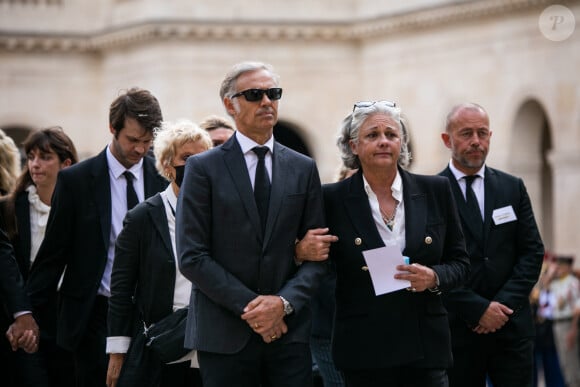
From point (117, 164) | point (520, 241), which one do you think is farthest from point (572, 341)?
point (117, 164)

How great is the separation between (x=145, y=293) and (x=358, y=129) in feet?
5.04

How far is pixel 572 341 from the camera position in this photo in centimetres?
1563

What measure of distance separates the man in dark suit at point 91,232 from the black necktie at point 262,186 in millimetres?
1553

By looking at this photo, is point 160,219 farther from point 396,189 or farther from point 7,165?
point 7,165

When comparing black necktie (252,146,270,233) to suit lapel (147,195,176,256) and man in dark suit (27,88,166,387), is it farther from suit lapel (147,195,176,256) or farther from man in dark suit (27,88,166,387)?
man in dark suit (27,88,166,387)

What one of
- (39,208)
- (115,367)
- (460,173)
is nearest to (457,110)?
(460,173)

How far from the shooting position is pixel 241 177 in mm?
6023

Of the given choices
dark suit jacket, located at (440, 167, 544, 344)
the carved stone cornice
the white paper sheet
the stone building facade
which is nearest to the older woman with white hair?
the white paper sheet

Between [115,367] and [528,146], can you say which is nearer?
[115,367]

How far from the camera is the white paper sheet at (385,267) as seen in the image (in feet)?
20.5

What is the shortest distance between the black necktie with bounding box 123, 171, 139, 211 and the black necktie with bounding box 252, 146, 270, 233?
1.79m

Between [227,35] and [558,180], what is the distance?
7.85 meters

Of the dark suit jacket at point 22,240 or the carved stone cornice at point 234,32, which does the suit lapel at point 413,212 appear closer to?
the dark suit jacket at point 22,240

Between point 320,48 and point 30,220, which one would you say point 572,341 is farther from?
point 320,48
